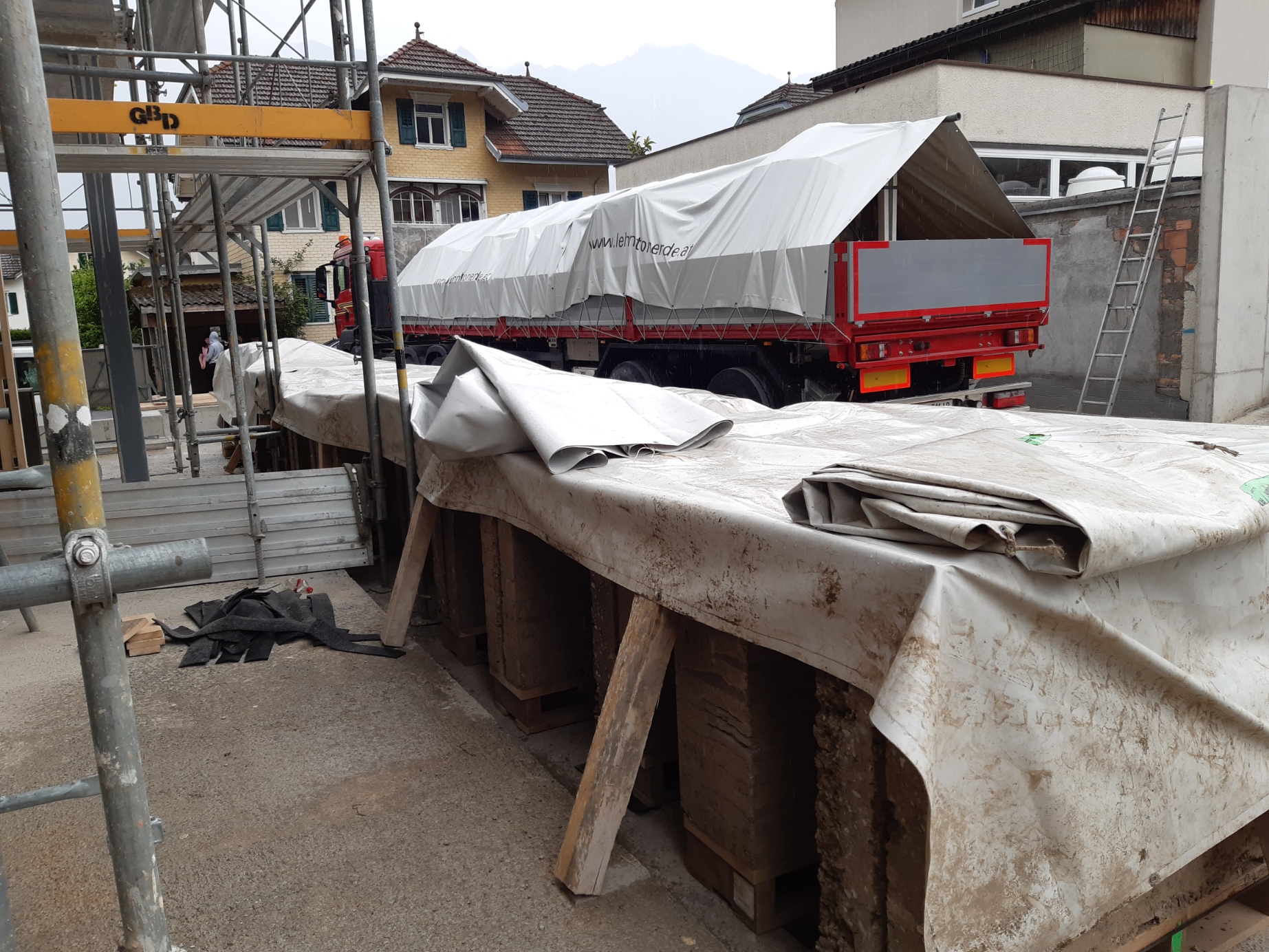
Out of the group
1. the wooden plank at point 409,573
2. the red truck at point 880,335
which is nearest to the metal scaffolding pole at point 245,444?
the wooden plank at point 409,573

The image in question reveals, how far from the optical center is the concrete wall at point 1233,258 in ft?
32.3

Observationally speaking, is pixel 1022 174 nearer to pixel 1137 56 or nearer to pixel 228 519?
pixel 1137 56

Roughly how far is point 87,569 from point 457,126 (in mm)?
29727

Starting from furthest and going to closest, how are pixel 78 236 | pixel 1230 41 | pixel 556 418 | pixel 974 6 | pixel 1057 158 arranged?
pixel 974 6 < pixel 1230 41 < pixel 1057 158 < pixel 78 236 < pixel 556 418

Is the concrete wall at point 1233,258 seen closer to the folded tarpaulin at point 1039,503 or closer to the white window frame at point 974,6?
the folded tarpaulin at point 1039,503

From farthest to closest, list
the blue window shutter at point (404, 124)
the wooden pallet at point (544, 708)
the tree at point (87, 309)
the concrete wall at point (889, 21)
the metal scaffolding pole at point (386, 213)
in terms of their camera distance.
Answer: the blue window shutter at point (404, 124), the tree at point (87, 309), the concrete wall at point (889, 21), the metal scaffolding pole at point (386, 213), the wooden pallet at point (544, 708)

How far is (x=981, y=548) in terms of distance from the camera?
1.88 meters

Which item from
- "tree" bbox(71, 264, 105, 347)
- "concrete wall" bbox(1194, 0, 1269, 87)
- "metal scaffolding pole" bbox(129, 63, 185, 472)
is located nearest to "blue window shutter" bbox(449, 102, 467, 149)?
"tree" bbox(71, 264, 105, 347)

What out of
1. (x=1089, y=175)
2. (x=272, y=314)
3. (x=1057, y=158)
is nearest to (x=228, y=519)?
(x=272, y=314)

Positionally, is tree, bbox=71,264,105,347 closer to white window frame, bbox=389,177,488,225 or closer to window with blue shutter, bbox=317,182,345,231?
window with blue shutter, bbox=317,182,345,231

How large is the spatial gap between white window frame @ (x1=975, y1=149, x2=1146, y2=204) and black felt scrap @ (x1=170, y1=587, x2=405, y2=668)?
14528 mm

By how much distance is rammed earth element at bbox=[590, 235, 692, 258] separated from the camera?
32.8 feet

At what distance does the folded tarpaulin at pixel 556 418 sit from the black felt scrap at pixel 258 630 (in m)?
1.51

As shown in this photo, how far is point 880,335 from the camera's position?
329 inches
